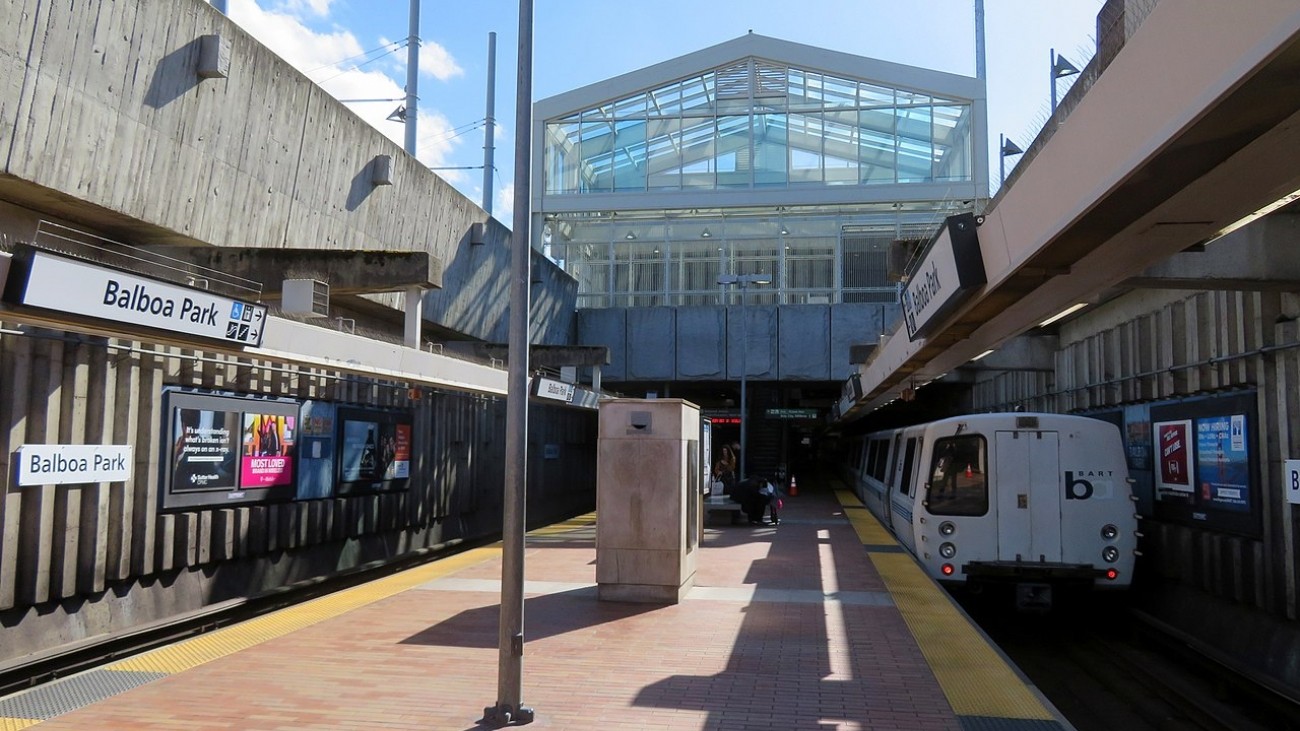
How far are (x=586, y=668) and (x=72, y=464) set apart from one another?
18.1 feet

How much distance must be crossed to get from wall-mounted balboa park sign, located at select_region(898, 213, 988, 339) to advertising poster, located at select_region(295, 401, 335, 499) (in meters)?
8.40

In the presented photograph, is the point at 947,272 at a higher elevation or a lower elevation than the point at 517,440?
higher

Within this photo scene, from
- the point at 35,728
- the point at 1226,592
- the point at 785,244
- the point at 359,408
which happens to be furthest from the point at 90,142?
the point at 785,244

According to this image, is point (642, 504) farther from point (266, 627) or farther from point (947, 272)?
point (947, 272)

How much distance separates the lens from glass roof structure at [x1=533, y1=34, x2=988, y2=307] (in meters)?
34.5

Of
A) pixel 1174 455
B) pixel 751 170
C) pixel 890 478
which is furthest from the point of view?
pixel 751 170

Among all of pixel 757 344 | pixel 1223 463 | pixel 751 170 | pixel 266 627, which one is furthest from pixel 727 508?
pixel 751 170

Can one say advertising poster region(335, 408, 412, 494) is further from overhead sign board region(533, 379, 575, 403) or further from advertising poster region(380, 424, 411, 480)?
overhead sign board region(533, 379, 575, 403)

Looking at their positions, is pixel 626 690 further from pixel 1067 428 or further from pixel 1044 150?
pixel 1067 428

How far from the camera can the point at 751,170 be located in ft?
116

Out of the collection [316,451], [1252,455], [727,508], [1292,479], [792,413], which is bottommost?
[727,508]

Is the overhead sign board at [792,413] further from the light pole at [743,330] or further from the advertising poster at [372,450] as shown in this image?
the advertising poster at [372,450]

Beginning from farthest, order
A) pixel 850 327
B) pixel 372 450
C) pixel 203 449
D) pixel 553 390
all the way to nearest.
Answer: pixel 850 327 < pixel 553 390 < pixel 372 450 < pixel 203 449

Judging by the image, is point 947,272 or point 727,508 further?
point 727,508
